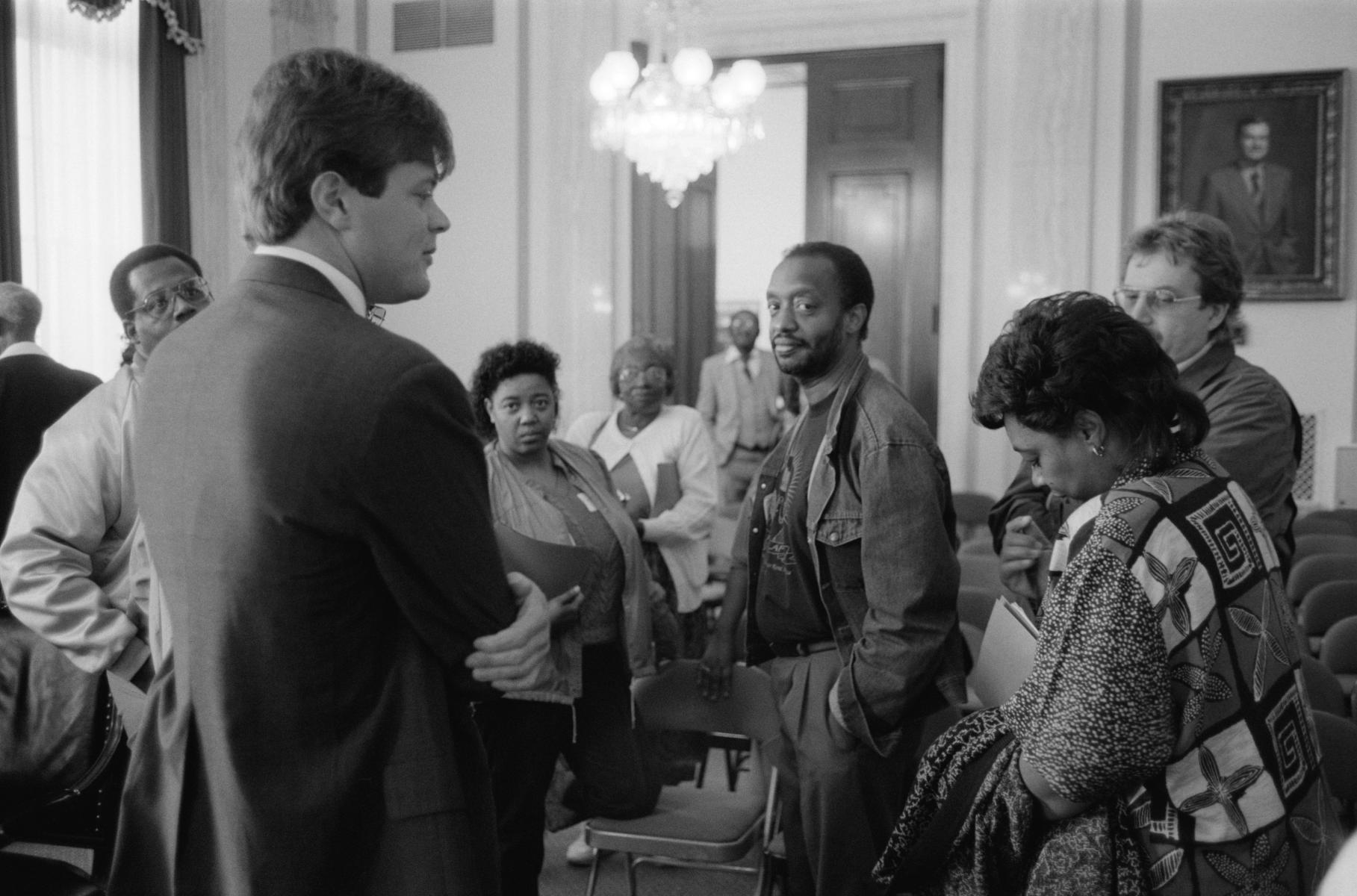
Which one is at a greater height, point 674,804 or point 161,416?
point 161,416

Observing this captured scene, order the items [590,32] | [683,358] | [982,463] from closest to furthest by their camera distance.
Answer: [982,463], [590,32], [683,358]

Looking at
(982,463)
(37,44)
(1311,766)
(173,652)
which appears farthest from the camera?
(982,463)

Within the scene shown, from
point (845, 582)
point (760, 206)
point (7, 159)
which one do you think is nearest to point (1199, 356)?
point (845, 582)

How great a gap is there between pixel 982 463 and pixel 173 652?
665 cm

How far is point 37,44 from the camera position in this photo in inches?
249

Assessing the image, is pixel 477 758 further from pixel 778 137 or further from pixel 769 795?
pixel 778 137

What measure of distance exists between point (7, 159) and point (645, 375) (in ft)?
11.7

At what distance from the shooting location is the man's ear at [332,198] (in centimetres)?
139

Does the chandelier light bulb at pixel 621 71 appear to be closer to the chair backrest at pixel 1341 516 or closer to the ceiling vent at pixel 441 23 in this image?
the ceiling vent at pixel 441 23

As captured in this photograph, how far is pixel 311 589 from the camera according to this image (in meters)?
1.33

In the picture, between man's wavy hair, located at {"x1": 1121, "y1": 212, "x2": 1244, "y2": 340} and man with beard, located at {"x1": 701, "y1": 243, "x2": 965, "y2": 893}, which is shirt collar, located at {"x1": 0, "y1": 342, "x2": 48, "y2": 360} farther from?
man's wavy hair, located at {"x1": 1121, "y1": 212, "x2": 1244, "y2": 340}

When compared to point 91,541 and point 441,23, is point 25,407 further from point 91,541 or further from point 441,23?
point 441,23

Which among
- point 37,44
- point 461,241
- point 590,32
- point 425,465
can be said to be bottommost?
point 425,465

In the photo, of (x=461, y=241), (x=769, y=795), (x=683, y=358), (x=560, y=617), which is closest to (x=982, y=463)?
(x=683, y=358)
